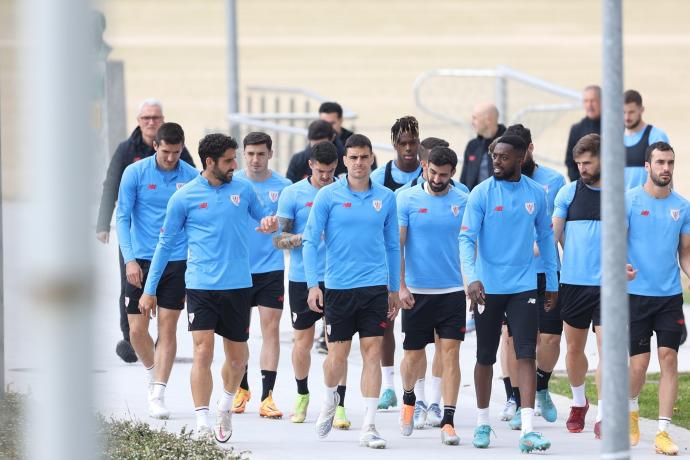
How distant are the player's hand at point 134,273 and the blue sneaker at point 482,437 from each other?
2438 millimetres

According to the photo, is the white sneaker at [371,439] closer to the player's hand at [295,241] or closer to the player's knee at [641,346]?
the player's hand at [295,241]

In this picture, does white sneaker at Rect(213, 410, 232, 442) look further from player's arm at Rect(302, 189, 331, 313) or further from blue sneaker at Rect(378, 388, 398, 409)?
blue sneaker at Rect(378, 388, 398, 409)

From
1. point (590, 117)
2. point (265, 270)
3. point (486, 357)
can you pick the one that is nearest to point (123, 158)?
point (265, 270)

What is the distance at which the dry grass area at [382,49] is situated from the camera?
142 feet

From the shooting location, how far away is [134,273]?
1023 cm

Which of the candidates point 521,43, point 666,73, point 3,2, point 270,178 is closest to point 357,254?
point 270,178

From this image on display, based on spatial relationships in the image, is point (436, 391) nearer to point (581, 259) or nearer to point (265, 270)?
point (581, 259)

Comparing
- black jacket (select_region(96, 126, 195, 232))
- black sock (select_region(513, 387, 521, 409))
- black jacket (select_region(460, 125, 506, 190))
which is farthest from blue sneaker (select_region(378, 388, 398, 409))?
black jacket (select_region(460, 125, 506, 190))

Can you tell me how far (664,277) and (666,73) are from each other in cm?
3946

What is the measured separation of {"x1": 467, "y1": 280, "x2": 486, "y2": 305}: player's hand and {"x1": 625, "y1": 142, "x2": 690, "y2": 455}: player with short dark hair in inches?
33.2

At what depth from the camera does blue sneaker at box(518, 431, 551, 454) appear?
888cm

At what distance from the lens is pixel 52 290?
3268 millimetres

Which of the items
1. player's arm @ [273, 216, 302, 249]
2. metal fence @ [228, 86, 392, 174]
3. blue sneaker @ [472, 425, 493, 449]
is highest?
metal fence @ [228, 86, 392, 174]

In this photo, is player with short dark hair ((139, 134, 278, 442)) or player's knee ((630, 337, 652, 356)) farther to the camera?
player with short dark hair ((139, 134, 278, 442))
